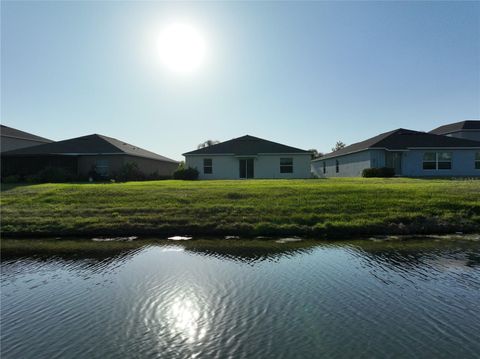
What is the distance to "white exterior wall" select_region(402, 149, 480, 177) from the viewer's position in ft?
105

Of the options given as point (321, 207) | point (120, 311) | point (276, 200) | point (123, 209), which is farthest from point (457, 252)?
point (123, 209)

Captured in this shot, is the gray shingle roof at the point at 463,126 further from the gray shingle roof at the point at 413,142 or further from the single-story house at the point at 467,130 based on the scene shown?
the gray shingle roof at the point at 413,142

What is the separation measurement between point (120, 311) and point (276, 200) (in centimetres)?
1117

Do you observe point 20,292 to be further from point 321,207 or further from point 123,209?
point 321,207

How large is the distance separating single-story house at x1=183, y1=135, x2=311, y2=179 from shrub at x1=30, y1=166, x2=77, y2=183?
33.2 feet

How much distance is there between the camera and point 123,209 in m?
16.0

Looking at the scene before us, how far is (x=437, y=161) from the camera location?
32.1 m

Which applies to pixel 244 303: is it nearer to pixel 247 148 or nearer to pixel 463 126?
pixel 247 148

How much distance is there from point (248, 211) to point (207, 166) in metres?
18.3

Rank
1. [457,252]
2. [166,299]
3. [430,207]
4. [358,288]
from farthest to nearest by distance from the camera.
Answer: [430,207], [457,252], [358,288], [166,299]

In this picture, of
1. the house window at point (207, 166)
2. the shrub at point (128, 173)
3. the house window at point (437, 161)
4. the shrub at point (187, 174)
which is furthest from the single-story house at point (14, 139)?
the house window at point (437, 161)

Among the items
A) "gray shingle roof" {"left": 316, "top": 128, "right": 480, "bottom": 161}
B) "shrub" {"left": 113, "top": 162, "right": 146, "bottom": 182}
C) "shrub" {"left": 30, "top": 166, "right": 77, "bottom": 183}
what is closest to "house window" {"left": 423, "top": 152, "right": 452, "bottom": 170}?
"gray shingle roof" {"left": 316, "top": 128, "right": 480, "bottom": 161}

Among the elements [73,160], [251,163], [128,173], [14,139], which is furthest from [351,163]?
[14,139]

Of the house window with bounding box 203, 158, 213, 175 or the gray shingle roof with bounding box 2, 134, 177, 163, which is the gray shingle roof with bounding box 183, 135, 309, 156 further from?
the gray shingle roof with bounding box 2, 134, 177, 163
